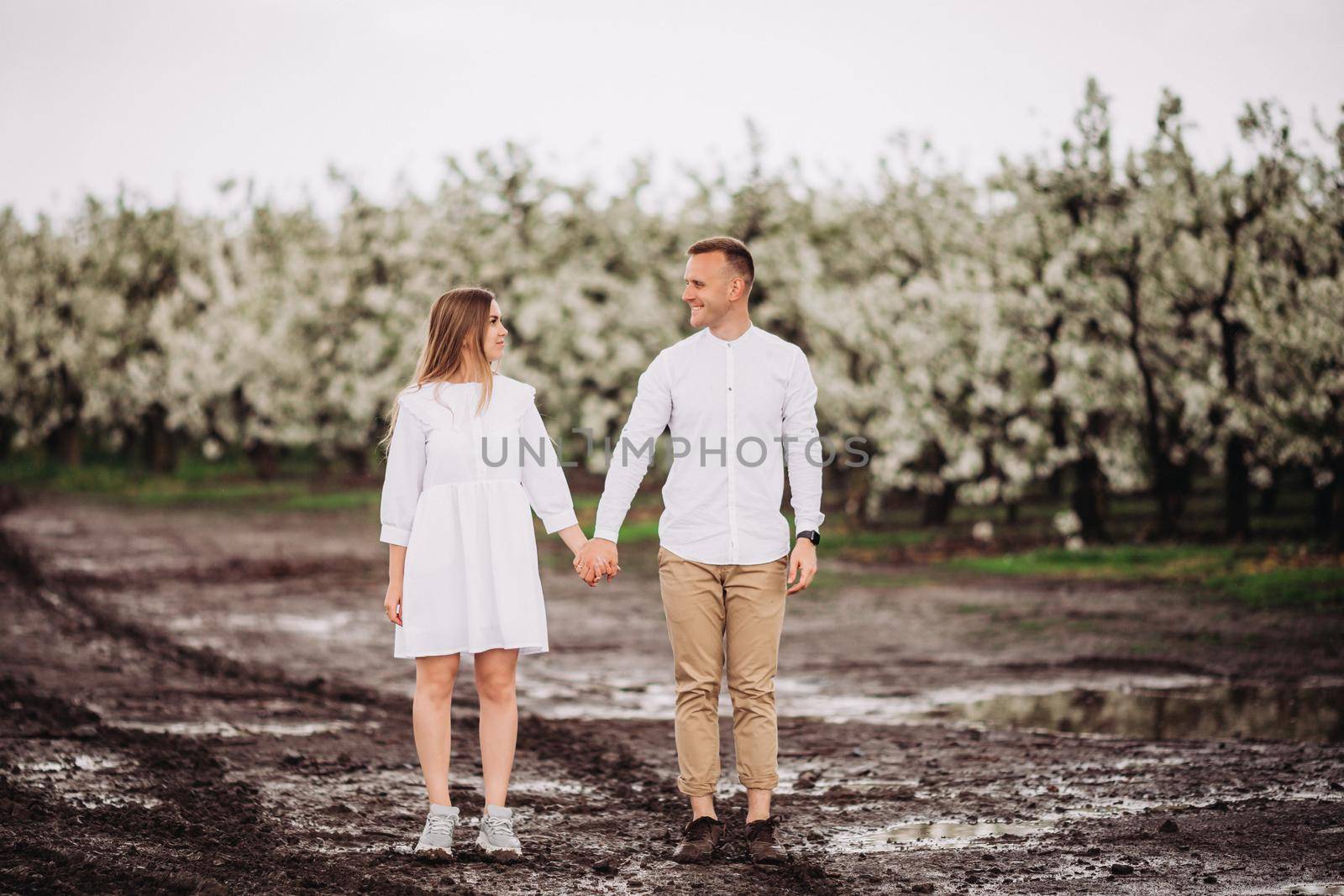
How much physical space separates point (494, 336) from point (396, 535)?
91 centimetres

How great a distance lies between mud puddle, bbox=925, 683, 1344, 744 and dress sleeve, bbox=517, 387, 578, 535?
4.01m

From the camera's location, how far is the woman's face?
555cm

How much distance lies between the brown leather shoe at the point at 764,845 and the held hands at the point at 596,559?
119cm

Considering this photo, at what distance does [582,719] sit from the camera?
8.77 metres

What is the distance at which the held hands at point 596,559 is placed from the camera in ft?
18.4

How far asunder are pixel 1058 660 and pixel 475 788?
593 centimetres

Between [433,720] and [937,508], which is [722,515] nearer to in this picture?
[433,720]

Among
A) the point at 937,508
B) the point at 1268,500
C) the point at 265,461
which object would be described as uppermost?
the point at 265,461

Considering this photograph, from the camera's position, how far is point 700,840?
5.54m

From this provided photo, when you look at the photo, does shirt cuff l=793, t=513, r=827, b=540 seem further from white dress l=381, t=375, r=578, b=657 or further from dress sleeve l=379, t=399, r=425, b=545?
dress sleeve l=379, t=399, r=425, b=545

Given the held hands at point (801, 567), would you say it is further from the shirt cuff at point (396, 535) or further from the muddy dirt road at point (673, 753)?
the shirt cuff at point (396, 535)

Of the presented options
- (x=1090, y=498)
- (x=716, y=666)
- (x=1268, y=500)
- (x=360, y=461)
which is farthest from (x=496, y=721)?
(x=360, y=461)

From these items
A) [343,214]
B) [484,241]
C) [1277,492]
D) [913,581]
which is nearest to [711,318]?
[913,581]

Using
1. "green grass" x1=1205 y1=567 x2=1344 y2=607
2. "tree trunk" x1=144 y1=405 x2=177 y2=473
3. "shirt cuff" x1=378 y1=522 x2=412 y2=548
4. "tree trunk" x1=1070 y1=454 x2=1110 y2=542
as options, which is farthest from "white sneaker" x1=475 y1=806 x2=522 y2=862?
"tree trunk" x1=144 y1=405 x2=177 y2=473
